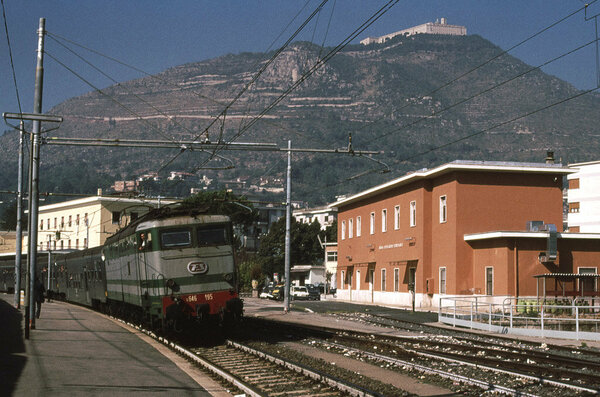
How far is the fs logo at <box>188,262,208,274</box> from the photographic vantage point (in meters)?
21.3

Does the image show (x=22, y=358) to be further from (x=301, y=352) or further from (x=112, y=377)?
(x=301, y=352)

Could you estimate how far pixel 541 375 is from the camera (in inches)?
587

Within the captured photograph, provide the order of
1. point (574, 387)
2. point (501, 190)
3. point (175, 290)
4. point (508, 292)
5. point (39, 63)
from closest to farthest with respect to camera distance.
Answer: point (574, 387)
point (175, 290)
point (39, 63)
point (508, 292)
point (501, 190)

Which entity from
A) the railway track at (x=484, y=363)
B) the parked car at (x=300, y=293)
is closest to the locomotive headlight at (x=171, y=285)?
the railway track at (x=484, y=363)

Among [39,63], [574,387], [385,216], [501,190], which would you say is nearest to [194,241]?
[39,63]

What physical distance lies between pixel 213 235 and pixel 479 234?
21448mm

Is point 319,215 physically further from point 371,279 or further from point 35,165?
point 35,165

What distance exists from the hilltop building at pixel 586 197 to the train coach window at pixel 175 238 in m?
83.5

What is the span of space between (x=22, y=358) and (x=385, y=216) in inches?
1523

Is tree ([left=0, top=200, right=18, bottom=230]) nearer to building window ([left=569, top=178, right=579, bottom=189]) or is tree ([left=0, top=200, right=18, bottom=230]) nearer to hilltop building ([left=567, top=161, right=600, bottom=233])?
building window ([left=569, top=178, right=579, bottom=189])

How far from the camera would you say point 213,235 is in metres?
22.0

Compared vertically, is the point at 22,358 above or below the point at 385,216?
below

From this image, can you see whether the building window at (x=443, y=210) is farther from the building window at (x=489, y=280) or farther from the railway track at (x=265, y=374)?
the railway track at (x=265, y=374)

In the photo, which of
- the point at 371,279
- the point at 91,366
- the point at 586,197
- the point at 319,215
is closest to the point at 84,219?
the point at 371,279
